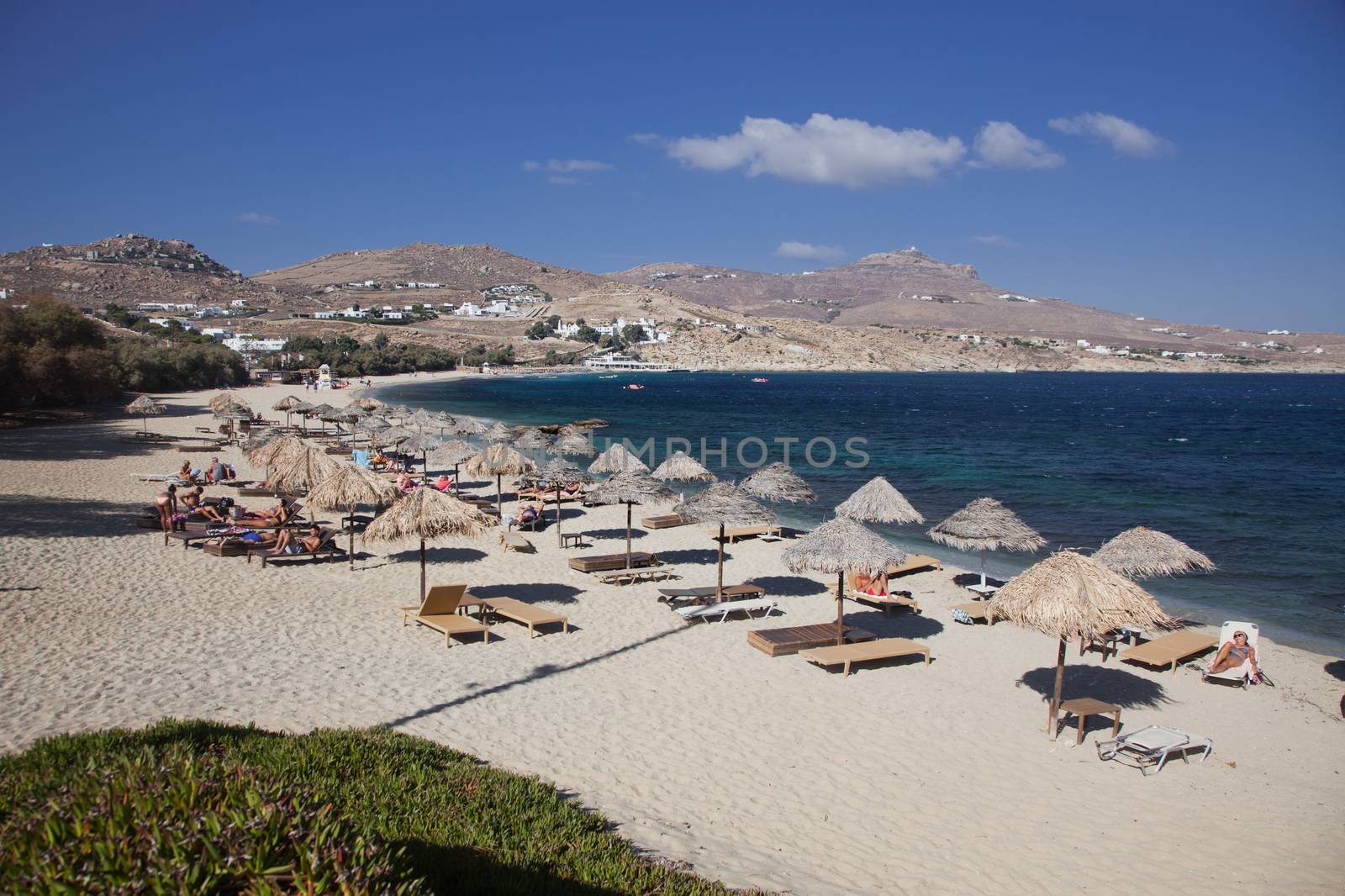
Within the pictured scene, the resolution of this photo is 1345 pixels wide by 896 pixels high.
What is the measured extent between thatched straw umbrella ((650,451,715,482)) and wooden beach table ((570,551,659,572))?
1.91 metres

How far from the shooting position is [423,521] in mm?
11500

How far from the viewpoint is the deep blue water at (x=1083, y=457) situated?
17.5m

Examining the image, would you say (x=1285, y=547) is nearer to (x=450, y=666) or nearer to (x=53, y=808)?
(x=450, y=666)

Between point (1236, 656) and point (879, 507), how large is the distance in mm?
6003

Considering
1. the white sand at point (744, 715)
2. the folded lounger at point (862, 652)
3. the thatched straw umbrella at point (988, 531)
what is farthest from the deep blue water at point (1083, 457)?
the folded lounger at point (862, 652)

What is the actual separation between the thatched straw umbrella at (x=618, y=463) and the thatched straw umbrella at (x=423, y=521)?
18.0ft

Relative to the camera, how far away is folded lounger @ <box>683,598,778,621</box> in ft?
39.7

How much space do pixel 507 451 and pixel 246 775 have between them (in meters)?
16.5

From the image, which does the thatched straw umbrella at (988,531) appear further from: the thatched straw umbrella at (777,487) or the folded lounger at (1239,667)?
the folded lounger at (1239,667)

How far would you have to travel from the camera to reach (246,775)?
343cm

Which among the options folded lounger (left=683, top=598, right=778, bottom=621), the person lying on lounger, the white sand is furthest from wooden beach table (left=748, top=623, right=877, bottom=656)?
the person lying on lounger

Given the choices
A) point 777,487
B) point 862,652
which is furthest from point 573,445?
point 862,652

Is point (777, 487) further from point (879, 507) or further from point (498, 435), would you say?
point (498, 435)

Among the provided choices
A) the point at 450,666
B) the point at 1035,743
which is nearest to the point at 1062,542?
the point at 1035,743
